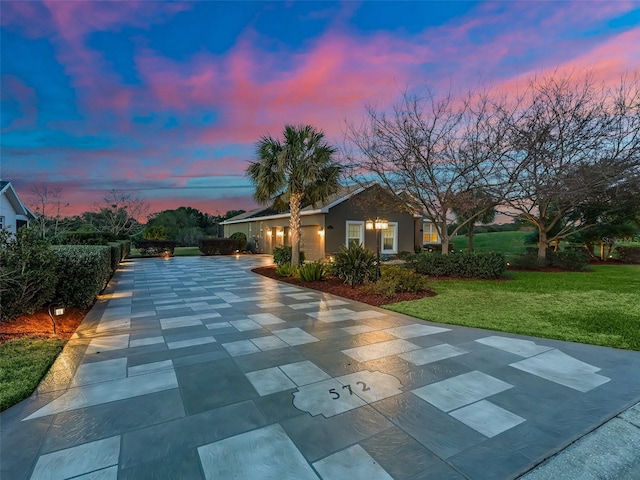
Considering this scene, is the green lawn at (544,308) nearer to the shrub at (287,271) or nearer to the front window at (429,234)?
the shrub at (287,271)

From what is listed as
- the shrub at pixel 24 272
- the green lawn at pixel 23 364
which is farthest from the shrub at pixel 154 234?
the green lawn at pixel 23 364

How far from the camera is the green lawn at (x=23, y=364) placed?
118 inches

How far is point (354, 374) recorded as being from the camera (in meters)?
3.48

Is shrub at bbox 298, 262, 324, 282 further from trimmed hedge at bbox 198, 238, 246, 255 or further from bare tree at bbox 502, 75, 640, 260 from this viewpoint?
trimmed hedge at bbox 198, 238, 246, 255

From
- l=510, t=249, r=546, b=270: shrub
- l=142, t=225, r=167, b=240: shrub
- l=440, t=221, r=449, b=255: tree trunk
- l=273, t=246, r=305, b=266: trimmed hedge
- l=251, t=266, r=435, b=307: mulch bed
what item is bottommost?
l=251, t=266, r=435, b=307: mulch bed

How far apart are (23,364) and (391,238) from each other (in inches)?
723

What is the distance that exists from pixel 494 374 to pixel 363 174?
10.2m

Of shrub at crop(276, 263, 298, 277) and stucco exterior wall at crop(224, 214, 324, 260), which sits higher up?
stucco exterior wall at crop(224, 214, 324, 260)

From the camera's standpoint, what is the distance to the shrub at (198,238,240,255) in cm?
2405

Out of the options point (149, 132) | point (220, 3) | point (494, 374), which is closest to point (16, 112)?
point (149, 132)

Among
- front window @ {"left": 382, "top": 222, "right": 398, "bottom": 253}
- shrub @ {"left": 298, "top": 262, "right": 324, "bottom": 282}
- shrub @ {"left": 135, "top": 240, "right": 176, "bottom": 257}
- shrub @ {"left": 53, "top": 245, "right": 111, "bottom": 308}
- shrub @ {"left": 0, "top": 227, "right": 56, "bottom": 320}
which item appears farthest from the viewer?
shrub @ {"left": 135, "top": 240, "right": 176, "bottom": 257}

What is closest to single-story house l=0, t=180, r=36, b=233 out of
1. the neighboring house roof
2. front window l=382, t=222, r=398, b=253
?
the neighboring house roof

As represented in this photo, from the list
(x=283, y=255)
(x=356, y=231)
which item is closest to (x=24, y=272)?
(x=283, y=255)

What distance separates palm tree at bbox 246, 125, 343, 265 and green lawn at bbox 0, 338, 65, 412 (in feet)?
27.2
